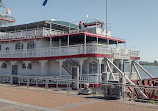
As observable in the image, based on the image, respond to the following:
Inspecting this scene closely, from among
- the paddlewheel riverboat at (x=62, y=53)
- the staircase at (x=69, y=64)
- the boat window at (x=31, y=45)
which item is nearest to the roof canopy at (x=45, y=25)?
the paddlewheel riverboat at (x=62, y=53)

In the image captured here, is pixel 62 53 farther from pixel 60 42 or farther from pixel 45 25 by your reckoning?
pixel 45 25

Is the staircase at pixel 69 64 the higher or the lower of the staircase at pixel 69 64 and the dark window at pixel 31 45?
the lower

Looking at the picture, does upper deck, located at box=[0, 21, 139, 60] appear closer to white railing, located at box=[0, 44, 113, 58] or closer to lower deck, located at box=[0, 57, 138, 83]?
white railing, located at box=[0, 44, 113, 58]

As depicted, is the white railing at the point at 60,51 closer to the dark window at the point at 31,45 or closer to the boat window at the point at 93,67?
the dark window at the point at 31,45

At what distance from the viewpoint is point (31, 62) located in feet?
92.2

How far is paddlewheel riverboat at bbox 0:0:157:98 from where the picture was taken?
22359mm

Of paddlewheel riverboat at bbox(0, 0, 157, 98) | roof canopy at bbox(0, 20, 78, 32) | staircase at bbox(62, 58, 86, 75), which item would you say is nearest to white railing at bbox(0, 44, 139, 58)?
paddlewheel riverboat at bbox(0, 0, 157, 98)

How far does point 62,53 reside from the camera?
78.8ft

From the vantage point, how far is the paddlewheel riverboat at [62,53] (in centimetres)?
2236

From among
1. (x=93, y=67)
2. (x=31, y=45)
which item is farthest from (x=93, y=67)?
(x=31, y=45)

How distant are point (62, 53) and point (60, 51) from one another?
0.36m

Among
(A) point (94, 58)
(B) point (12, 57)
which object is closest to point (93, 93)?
(A) point (94, 58)

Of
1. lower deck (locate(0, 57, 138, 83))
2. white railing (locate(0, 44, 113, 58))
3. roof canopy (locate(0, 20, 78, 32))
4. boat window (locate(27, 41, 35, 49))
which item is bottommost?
lower deck (locate(0, 57, 138, 83))

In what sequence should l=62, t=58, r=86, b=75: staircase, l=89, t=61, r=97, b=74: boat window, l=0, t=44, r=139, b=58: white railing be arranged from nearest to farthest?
l=0, t=44, r=139, b=58: white railing, l=89, t=61, r=97, b=74: boat window, l=62, t=58, r=86, b=75: staircase
